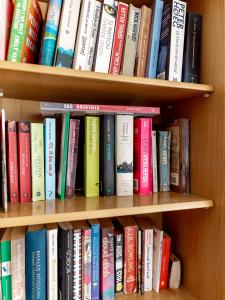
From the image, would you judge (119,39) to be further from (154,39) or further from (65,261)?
(65,261)

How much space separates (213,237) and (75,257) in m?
0.39

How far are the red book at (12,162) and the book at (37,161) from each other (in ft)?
0.14

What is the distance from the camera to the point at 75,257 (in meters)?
0.71

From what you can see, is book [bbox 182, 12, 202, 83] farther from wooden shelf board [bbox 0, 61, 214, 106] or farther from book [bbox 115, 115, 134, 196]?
book [bbox 115, 115, 134, 196]

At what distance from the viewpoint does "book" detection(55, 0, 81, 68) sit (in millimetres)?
639

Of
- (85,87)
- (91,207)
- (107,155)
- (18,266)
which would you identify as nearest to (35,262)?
(18,266)

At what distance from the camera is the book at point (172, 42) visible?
2.35ft

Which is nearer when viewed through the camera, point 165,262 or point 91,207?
point 91,207

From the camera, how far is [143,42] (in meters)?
0.73

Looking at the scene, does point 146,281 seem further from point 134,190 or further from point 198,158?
point 198,158

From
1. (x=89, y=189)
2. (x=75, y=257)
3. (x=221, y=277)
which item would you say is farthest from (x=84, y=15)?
(x=221, y=277)

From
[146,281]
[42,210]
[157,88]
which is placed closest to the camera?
[42,210]

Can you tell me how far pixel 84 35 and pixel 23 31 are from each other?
0.15 m

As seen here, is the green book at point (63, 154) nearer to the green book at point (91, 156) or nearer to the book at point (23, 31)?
the green book at point (91, 156)
